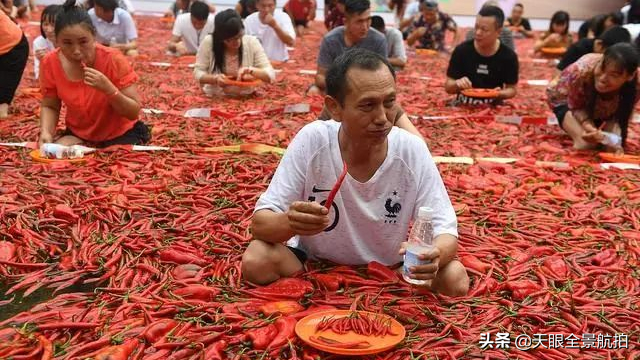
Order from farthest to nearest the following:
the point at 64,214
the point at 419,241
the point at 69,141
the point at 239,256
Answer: the point at 69,141, the point at 64,214, the point at 239,256, the point at 419,241

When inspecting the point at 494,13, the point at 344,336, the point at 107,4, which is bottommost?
the point at 344,336

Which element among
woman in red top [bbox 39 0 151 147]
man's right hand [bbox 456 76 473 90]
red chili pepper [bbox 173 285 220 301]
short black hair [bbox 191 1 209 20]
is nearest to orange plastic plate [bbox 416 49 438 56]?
short black hair [bbox 191 1 209 20]

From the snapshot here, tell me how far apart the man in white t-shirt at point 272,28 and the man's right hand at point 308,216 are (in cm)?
778

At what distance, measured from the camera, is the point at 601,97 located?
6.32m

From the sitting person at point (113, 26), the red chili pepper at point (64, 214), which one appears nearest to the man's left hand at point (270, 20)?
the sitting person at point (113, 26)

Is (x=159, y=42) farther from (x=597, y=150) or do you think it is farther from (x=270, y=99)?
(x=597, y=150)

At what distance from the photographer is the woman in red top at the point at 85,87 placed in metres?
4.96

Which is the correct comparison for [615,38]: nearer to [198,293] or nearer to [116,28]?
[198,293]

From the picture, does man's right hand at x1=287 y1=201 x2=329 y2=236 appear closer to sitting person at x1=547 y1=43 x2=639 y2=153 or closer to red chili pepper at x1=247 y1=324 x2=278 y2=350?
red chili pepper at x1=247 y1=324 x2=278 y2=350

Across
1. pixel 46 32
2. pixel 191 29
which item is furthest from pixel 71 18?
pixel 191 29

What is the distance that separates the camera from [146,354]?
2.82 meters

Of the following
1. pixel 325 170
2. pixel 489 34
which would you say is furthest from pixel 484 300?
pixel 489 34

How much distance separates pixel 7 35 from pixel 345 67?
4.99 meters

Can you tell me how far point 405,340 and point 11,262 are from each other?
7.27 ft
